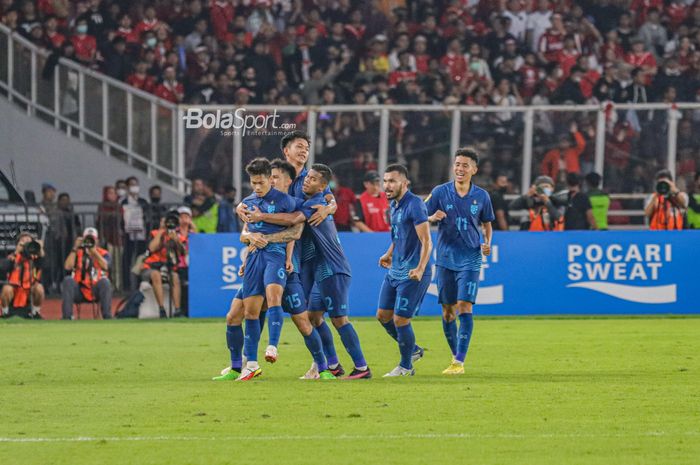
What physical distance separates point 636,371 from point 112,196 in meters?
13.4

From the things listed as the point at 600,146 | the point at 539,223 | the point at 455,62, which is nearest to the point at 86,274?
the point at 539,223

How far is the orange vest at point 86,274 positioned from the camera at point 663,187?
8429 mm

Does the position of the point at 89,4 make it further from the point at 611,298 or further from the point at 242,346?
the point at 242,346

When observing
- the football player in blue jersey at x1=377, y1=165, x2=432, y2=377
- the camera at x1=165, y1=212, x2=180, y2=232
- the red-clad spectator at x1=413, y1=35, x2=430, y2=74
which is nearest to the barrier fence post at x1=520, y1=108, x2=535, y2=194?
the red-clad spectator at x1=413, y1=35, x2=430, y2=74

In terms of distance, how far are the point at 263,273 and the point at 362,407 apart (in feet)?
7.96

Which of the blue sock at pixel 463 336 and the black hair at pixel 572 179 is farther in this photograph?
the black hair at pixel 572 179

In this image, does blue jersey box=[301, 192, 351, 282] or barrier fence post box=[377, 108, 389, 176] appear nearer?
blue jersey box=[301, 192, 351, 282]

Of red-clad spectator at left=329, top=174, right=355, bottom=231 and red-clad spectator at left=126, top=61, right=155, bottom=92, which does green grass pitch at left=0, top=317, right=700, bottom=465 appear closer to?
red-clad spectator at left=329, top=174, right=355, bottom=231

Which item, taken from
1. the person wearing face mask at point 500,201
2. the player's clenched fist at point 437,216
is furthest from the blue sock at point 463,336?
the person wearing face mask at point 500,201

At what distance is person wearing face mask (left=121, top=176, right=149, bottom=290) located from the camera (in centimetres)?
2330

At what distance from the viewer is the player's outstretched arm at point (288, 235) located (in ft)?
39.8

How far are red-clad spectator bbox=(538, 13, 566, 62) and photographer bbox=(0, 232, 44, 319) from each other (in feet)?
36.7

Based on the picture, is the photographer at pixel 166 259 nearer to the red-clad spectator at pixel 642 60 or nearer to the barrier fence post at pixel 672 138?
the barrier fence post at pixel 672 138

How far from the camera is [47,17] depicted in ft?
88.0
